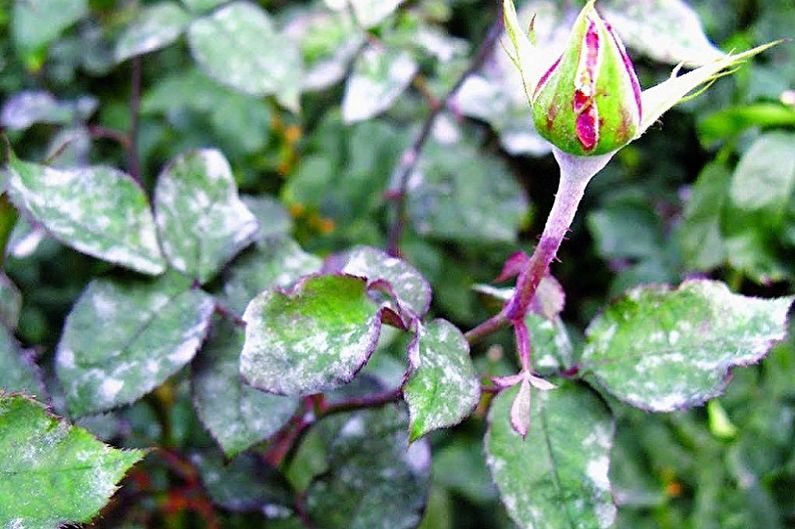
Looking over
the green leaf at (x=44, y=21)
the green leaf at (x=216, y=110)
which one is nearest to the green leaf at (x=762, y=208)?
the green leaf at (x=216, y=110)

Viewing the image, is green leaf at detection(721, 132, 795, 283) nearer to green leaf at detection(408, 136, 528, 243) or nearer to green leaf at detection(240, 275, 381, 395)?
green leaf at detection(408, 136, 528, 243)

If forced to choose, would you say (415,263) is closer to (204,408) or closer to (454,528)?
(454,528)

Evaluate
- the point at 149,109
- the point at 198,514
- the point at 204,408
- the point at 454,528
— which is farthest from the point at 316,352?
the point at 149,109

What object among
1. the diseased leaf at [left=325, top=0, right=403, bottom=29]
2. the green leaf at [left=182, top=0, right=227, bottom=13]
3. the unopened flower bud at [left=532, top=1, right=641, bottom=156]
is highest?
the unopened flower bud at [left=532, top=1, right=641, bottom=156]

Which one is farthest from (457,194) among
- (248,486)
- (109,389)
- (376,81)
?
(109,389)

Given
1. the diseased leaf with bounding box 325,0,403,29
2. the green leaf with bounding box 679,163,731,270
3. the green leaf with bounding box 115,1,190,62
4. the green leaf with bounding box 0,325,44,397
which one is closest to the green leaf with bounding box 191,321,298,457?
the green leaf with bounding box 0,325,44,397

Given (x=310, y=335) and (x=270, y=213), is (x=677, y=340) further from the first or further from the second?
(x=270, y=213)

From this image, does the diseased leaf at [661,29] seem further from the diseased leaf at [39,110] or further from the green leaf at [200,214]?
the diseased leaf at [39,110]
